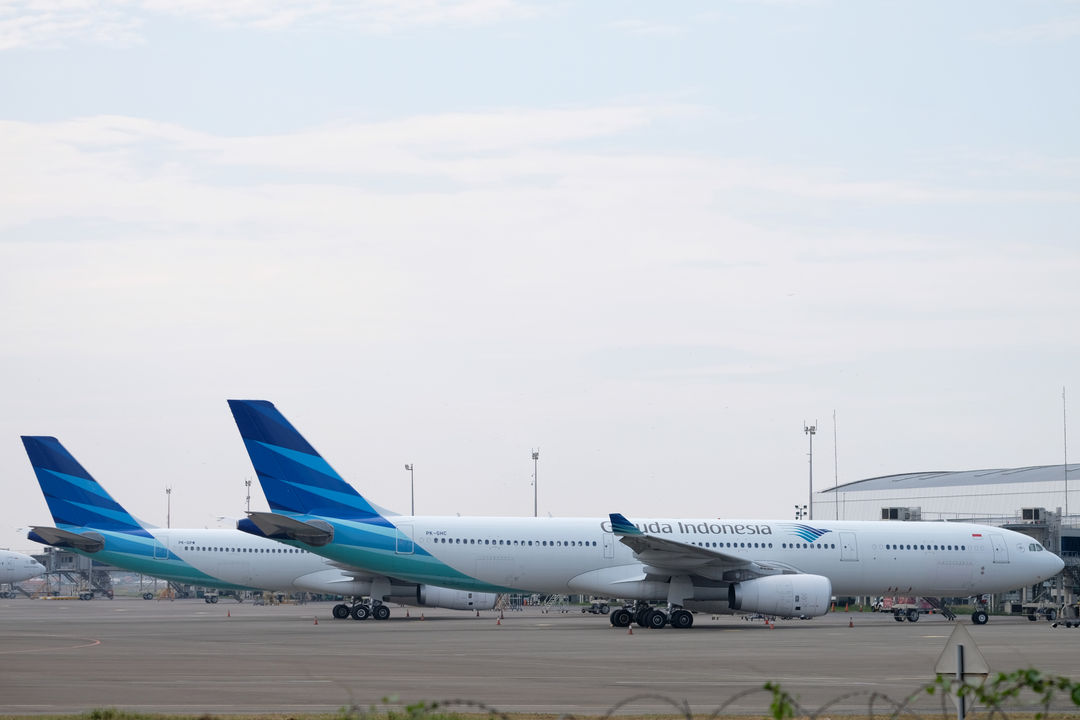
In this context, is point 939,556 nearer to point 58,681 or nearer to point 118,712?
point 58,681

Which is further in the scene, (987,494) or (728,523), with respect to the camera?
(987,494)

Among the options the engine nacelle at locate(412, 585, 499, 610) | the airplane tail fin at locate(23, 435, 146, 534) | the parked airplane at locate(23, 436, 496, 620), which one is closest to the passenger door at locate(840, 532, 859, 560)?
the engine nacelle at locate(412, 585, 499, 610)

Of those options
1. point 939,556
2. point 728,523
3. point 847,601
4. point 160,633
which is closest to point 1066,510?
point 847,601

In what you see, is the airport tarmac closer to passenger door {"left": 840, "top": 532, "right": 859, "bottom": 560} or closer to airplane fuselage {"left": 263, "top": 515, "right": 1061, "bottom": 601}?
airplane fuselage {"left": 263, "top": 515, "right": 1061, "bottom": 601}

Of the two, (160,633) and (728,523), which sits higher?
(728,523)

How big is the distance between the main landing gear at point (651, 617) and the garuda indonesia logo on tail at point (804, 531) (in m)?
4.97

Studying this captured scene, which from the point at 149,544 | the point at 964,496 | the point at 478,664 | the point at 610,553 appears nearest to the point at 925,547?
the point at 610,553

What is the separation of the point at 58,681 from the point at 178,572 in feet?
99.7

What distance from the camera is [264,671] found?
23781 millimetres

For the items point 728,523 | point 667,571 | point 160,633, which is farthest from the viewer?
point 728,523

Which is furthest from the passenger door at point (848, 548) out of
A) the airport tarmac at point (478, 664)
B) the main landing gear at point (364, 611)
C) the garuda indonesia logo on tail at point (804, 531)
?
the main landing gear at point (364, 611)

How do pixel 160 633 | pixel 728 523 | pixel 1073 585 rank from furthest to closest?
pixel 1073 585, pixel 728 523, pixel 160 633

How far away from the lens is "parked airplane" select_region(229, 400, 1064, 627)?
4097 centimetres

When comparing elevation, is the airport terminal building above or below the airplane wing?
above
